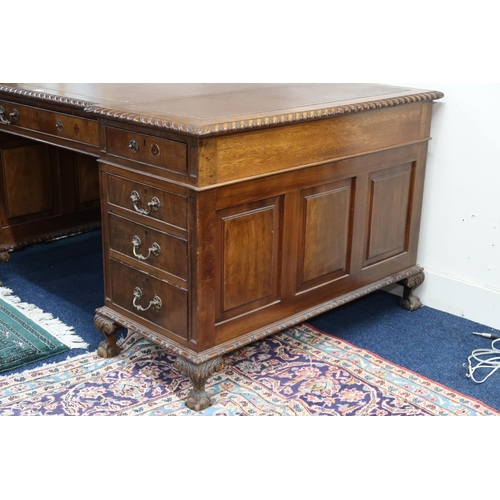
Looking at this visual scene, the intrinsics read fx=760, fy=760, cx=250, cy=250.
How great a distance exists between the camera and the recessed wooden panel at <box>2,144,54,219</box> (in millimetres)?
3256

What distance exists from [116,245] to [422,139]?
3.91 ft

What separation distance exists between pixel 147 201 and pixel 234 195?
0.88 ft

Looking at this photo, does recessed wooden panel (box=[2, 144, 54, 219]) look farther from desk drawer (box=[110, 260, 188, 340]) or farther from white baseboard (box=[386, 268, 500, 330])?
white baseboard (box=[386, 268, 500, 330])

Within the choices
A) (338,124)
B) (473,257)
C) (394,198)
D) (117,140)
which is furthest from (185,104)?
(473,257)

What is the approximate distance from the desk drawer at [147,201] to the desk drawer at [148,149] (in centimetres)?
8

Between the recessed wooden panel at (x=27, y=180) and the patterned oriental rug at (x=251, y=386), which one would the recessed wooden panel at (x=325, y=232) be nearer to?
the patterned oriental rug at (x=251, y=386)

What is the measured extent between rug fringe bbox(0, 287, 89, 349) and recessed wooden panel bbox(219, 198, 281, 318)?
0.68 m

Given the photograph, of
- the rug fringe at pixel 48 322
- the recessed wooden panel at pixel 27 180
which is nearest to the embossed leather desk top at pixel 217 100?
the recessed wooden panel at pixel 27 180

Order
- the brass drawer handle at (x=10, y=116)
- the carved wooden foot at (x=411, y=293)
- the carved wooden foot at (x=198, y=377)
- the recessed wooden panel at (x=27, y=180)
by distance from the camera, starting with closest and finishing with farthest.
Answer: the carved wooden foot at (x=198, y=377) < the brass drawer handle at (x=10, y=116) < the carved wooden foot at (x=411, y=293) < the recessed wooden panel at (x=27, y=180)

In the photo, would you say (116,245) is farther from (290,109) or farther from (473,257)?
(473,257)

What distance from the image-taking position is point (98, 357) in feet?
8.52

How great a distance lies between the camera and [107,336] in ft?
8.41

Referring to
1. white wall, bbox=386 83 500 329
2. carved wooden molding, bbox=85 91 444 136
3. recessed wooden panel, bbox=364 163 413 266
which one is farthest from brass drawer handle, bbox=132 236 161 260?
white wall, bbox=386 83 500 329

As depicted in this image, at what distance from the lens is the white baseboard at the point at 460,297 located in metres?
2.86
